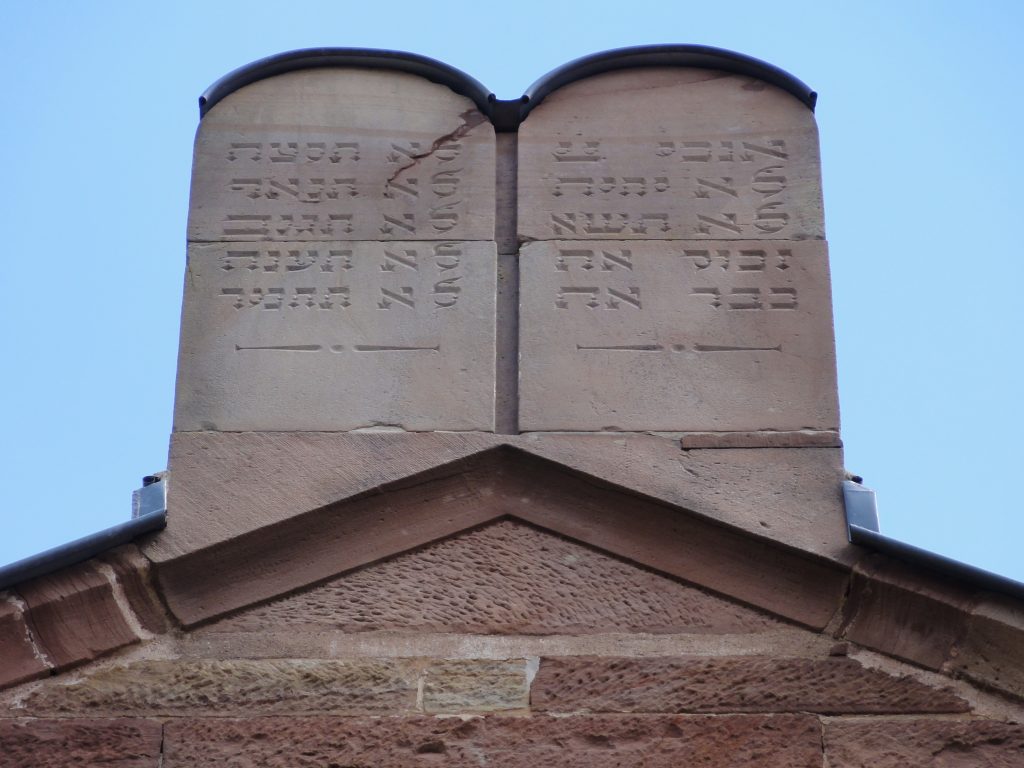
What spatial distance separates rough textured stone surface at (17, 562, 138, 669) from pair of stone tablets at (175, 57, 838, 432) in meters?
0.52

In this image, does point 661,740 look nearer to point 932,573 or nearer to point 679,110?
point 932,573

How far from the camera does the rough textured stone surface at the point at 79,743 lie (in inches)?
159

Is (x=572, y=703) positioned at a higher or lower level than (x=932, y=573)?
lower

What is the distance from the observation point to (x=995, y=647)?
166 inches

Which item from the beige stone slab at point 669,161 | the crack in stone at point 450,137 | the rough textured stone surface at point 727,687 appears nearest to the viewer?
the rough textured stone surface at point 727,687

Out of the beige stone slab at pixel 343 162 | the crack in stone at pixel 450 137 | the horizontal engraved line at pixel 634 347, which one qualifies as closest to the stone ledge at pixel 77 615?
the beige stone slab at pixel 343 162

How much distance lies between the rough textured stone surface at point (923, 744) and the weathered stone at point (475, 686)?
0.67 metres

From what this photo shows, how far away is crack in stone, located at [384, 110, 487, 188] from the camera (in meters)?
5.12

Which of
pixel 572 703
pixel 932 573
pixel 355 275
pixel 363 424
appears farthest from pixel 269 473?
pixel 932 573

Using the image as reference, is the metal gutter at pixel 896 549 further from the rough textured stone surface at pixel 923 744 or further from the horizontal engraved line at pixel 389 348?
the horizontal engraved line at pixel 389 348

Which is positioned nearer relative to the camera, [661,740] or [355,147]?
[661,740]

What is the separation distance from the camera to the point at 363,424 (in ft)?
15.1

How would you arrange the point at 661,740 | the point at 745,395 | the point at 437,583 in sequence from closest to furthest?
1. the point at 661,740
2. the point at 437,583
3. the point at 745,395

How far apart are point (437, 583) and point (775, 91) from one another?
1.80m
